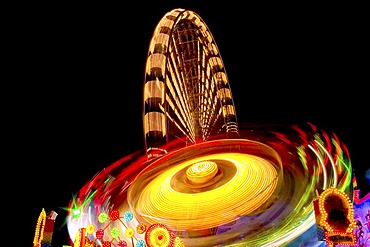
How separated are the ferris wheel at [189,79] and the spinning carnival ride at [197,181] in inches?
1.7

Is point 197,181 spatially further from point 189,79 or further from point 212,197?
point 189,79

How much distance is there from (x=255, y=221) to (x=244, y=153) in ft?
6.53

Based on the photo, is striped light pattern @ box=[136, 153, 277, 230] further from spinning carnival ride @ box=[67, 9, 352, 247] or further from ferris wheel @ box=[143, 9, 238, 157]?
ferris wheel @ box=[143, 9, 238, 157]

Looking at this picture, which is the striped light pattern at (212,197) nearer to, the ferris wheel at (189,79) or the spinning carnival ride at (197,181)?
→ the spinning carnival ride at (197,181)

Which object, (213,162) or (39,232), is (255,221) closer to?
(213,162)

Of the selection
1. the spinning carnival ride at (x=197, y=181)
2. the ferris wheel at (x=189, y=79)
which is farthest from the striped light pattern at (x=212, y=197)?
the ferris wheel at (x=189, y=79)

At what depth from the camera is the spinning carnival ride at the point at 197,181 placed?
10.8m

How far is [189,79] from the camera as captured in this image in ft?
50.0

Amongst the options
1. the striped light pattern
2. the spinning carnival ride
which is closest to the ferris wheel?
the spinning carnival ride

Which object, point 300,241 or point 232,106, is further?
point 232,106

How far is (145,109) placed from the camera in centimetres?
1105

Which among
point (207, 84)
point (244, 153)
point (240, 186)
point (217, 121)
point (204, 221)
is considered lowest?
point (204, 221)

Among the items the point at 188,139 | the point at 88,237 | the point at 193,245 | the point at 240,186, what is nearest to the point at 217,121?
the point at 188,139

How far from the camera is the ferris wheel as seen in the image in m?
12.0
